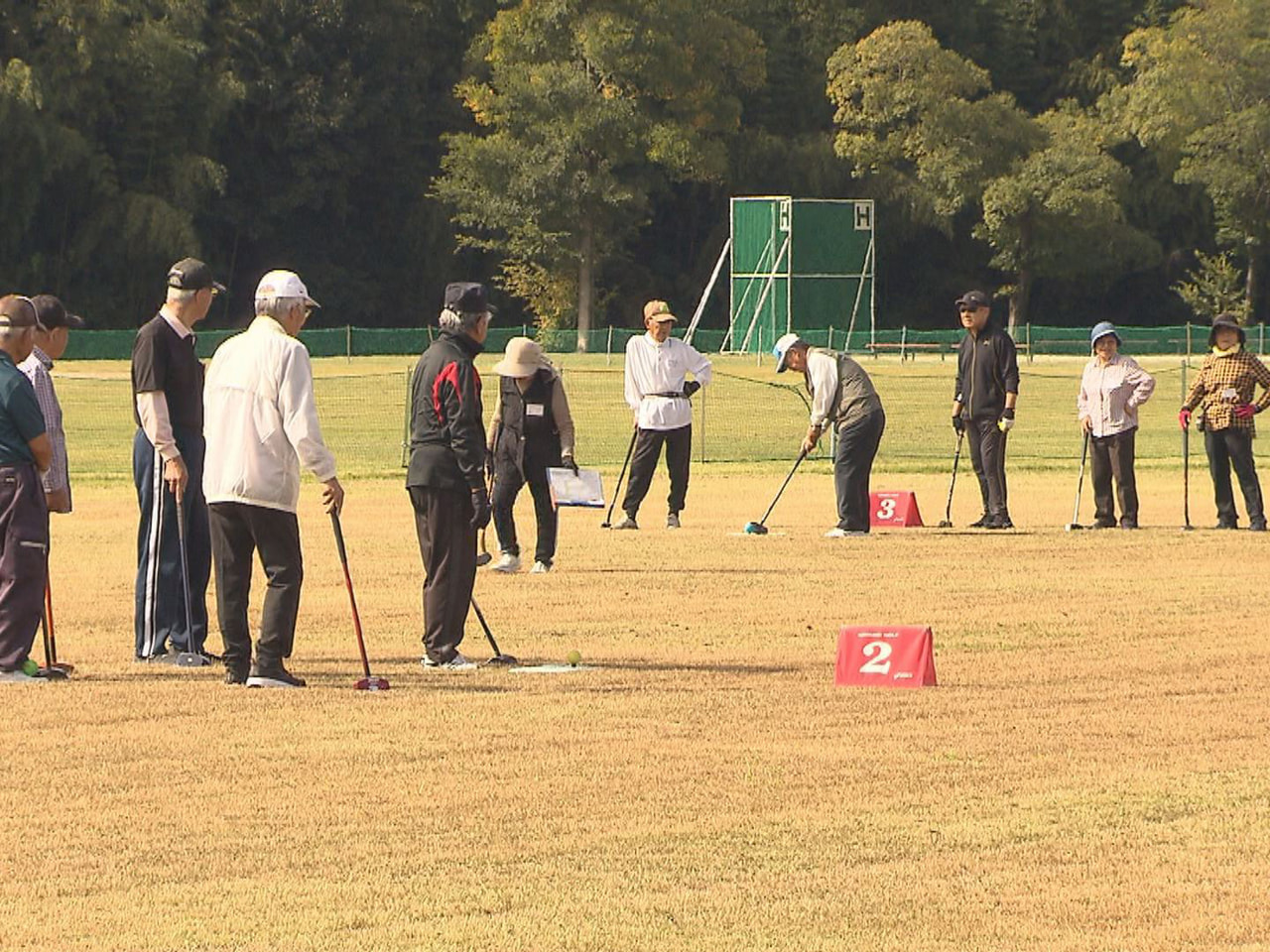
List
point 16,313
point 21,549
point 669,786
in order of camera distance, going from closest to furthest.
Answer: point 669,786, point 21,549, point 16,313

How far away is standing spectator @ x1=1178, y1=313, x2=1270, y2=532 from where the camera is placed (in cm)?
1944

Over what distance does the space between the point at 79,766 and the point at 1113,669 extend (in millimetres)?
5214

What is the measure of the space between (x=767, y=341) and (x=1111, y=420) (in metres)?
46.5

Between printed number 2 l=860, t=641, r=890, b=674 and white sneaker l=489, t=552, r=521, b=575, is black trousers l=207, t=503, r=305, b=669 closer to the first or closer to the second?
printed number 2 l=860, t=641, r=890, b=674

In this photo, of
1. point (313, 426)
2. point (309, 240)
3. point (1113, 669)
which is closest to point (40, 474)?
point (313, 426)

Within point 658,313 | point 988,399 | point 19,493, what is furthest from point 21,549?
point 988,399

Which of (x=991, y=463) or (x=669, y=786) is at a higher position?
(x=991, y=463)

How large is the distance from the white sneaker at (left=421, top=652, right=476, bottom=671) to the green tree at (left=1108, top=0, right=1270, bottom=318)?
213ft

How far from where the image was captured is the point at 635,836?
7.77m

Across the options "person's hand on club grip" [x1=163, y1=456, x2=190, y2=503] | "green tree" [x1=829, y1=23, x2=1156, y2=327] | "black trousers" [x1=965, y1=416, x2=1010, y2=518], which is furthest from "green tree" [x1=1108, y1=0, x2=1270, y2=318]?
"person's hand on club grip" [x1=163, y1=456, x2=190, y2=503]

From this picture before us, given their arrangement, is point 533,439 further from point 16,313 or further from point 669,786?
point 669,786

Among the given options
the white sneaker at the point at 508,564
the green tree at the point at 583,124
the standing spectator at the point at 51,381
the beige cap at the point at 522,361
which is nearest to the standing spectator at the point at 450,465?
the standing spectator at the point at 51,381

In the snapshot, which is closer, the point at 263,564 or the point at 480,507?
the point at 263,564

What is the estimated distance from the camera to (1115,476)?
20.1 meters
